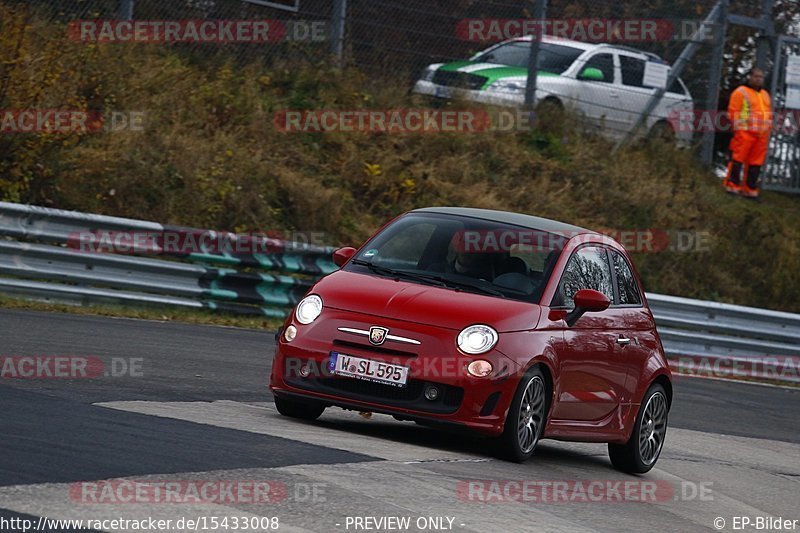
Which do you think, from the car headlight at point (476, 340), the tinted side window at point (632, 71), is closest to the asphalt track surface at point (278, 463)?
the car headlight at point (476, 340)

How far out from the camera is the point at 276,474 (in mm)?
7469

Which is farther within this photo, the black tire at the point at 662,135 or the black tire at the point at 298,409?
the black tire at the point at 662,135

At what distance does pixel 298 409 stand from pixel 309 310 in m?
0.84

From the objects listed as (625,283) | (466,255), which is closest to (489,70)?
(625,283)

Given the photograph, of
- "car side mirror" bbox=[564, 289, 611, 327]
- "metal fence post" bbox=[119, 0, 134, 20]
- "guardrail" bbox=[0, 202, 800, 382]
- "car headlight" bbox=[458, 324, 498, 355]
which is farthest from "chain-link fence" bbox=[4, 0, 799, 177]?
"car headlight" bbox=[458, 324, 498, 355]

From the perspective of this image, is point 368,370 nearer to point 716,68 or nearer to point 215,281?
point 215,281

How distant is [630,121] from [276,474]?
20.1 meters

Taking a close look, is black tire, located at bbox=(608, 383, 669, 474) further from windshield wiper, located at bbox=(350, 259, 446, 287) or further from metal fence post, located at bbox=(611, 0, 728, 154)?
metal fence post, located at bbox=(611, 0, 728, 154)

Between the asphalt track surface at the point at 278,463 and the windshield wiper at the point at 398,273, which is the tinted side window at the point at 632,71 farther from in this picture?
the windshield wiper at the point at 398,273

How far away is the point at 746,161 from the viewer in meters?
27.2

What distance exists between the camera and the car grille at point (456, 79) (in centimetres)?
2470

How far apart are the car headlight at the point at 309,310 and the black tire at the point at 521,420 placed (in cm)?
138

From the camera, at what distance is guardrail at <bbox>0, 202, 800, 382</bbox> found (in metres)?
16.1

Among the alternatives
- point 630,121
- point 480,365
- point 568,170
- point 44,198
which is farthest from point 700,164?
point 480,365
